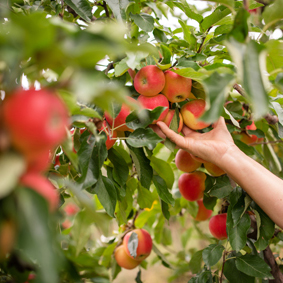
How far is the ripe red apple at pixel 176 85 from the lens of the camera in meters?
0.67

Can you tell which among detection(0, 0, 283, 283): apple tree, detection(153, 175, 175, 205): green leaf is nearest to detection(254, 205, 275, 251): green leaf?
detection(0, 0, 283, 283): apple tree

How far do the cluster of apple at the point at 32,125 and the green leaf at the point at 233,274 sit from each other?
73cm

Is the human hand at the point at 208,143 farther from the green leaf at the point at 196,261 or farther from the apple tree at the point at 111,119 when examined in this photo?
the green leaf at the point at 196,261

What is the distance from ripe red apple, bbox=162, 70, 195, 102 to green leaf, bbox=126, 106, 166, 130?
5.2 inches

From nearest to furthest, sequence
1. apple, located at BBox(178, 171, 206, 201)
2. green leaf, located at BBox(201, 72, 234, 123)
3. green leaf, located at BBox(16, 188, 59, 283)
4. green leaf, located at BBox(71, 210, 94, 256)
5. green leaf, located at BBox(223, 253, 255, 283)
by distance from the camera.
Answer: green leaf, located at BBox(16, 188, 59, 283) < green leaf, located at BBox(201, 72, 234, 123) < green leaf, located at BBox(71, 210, 94, 256) < green leaf, located at BBox(223, 253, 255, 283) < apple, located at BBox(178, 171, 206, 201)

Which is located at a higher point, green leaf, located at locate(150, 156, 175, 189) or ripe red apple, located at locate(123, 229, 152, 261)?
green leaf, located at locate(150, 156, 175, 189)

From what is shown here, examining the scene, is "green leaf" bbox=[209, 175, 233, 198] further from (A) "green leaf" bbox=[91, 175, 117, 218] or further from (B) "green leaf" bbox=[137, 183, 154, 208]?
(A) "green leaf" bbox=[91, 175, 117, 218]

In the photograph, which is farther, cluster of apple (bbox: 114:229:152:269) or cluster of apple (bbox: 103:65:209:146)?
cluster of apple (bbox: 114:229:152:269)

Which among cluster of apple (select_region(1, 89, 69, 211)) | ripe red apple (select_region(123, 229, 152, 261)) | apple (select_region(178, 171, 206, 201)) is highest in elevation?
cluster of apple (select_region(1, 89, 69, 211))

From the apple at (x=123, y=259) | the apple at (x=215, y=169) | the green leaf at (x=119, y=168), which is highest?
the green leaf at (x=119, y=168)

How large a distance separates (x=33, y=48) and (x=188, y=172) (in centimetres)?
84

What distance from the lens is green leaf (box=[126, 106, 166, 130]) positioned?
57 cm

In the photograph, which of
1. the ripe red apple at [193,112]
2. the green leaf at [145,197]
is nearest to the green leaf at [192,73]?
the ripe red apple at [193,112]

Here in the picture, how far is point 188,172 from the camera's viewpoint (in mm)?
986
